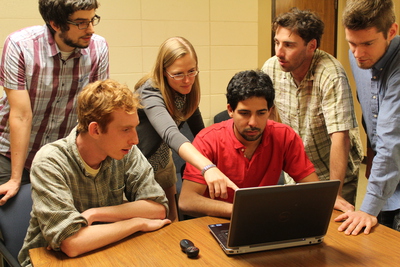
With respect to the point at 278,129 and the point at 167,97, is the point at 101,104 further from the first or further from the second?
the point at 278,129

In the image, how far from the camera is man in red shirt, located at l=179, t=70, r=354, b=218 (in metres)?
1.88

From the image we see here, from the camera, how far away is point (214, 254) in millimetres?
1430

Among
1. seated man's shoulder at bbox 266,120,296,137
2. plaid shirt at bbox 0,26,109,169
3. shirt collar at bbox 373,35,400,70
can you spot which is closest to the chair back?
plaid shirt at bbox 0,26,109,169

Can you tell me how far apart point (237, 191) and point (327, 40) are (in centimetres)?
376

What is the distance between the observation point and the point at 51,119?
85.9 inches

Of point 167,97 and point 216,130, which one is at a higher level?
point 167,97

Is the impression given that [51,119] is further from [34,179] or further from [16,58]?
[34,179]

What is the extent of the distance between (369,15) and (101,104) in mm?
1134

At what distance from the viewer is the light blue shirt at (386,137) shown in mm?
1708

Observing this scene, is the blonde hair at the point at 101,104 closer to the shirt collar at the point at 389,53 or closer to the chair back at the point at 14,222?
the chair back at the point at 14,222

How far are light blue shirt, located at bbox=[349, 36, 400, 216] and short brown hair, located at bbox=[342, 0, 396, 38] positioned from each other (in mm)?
131

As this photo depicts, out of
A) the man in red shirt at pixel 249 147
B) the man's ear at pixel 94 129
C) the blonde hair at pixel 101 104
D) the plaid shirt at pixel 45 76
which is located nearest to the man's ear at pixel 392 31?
the man in red shirt at pixel 249 147

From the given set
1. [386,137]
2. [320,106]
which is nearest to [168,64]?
[320,106]

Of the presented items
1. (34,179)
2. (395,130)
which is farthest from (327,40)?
(34,179)
